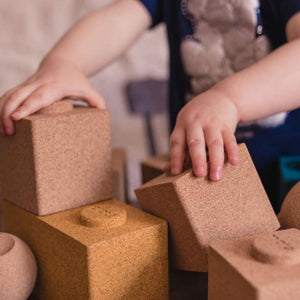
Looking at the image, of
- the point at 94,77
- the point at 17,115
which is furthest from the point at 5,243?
the point at 94,77

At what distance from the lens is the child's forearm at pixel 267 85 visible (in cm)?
59

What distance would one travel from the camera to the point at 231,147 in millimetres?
520

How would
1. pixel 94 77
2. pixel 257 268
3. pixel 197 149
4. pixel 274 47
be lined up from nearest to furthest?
pixel 257 268, pixel 197 149, pixel 274 47, pixel 94 77

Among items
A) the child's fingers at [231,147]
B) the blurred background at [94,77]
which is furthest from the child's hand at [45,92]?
the blurred background at [94,77]

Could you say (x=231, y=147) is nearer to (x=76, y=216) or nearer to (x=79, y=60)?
(x=76, y=216)

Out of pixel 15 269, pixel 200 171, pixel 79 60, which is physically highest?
pixel 79 60

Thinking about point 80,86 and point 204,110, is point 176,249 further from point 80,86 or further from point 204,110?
point 80,86

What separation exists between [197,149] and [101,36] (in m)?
0.39

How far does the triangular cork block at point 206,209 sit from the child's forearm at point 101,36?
332 mm

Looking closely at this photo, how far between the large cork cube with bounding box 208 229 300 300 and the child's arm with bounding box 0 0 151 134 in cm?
30

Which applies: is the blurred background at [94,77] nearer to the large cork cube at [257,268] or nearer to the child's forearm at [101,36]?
the child's forearm at [101,36]

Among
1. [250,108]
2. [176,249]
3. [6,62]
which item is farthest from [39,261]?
[6,62]

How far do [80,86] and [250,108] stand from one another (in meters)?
0.25

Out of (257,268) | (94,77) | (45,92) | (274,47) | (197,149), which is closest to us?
(257,268)
